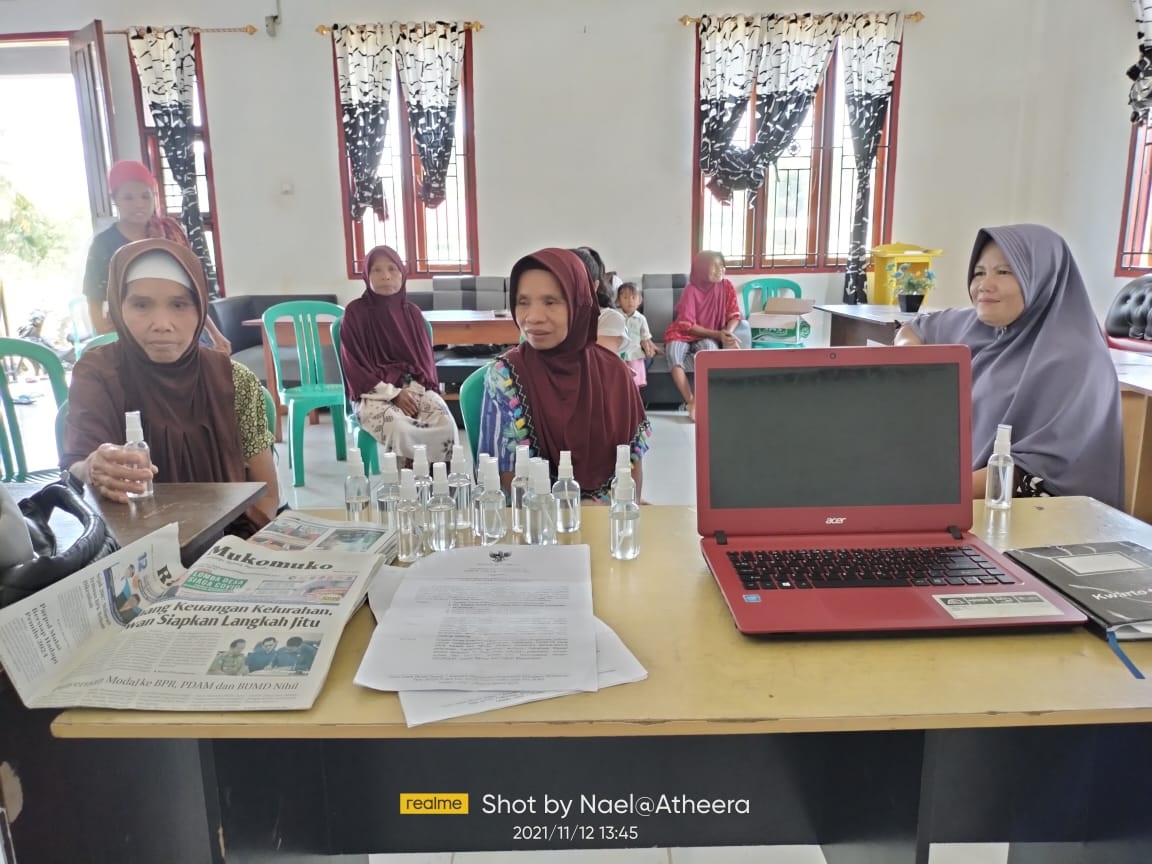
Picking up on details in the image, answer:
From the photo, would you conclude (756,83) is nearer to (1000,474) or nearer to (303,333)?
(303,333)

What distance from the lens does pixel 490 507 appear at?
1204mm

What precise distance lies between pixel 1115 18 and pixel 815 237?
2290 mm

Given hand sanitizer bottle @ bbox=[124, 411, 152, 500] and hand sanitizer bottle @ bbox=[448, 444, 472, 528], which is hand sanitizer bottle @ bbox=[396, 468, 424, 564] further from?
hand sanitizer bottle @ bbox=[124, 411, 152, 500]

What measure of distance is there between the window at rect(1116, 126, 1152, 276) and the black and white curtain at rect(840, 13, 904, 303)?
163 centimetres

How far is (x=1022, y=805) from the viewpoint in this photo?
1.30 m

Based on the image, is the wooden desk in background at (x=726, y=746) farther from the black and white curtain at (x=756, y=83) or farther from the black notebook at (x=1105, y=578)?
the black and white curtain at (x=756, y=83)

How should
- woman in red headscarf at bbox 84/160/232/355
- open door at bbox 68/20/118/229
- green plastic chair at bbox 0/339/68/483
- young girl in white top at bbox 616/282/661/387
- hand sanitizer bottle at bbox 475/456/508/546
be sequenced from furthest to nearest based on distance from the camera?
1. open door at bbox 68/20/118/229
2. young girl in white top at bbox 616/282/661/387
3. woman in red headscarf at bbox 84/160/232/355
4. green plastic chair at bbox 0/339/68/483
5. hand sanitizer bottle at bbox 475/456/508/546

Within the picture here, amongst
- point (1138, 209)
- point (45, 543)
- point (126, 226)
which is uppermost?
point (1138, 209)

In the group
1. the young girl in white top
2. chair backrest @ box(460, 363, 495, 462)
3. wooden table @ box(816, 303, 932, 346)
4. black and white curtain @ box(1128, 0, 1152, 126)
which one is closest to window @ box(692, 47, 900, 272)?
the young girl in white top

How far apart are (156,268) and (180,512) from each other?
69 centimetres

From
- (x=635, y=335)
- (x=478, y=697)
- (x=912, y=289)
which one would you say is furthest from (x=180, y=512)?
(x=912, y=289)

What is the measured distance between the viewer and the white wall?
568 centimetres

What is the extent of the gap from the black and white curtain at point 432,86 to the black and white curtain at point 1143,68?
440cm

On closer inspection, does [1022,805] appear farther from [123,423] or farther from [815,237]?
[815,237]
